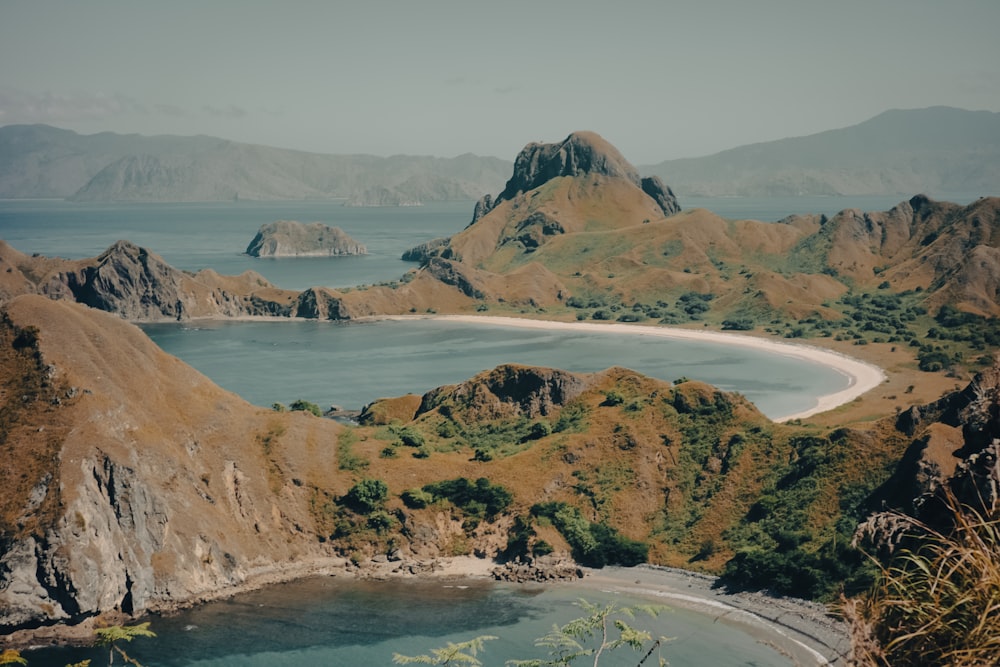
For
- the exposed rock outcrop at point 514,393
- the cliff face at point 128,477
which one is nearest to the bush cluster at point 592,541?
the cliff face at point 128,477

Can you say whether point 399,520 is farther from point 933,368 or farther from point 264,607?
point 933,368

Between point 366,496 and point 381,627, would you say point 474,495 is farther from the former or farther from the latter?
point 381,627

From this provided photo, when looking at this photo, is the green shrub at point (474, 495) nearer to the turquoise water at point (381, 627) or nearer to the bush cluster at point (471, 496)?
the bush cluster at point (471, 496)

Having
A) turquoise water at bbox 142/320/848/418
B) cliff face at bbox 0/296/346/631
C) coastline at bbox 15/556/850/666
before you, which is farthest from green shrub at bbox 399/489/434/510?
turquoise water at bbox 142/320/848/418

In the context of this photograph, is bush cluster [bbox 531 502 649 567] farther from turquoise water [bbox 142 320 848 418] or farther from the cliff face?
turquoise water [bbox 142 320 848 418]

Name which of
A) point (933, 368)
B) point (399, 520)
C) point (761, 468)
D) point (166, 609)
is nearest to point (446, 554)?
point (399, 520)

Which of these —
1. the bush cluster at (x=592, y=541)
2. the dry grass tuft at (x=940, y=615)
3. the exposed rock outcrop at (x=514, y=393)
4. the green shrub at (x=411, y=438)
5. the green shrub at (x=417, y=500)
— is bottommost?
the bush cluster at (x=592, y=541)
